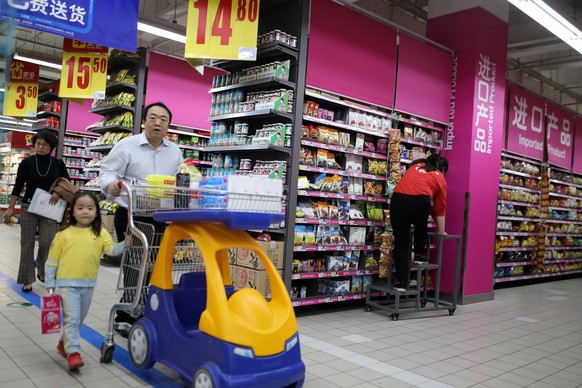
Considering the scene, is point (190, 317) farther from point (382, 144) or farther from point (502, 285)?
point (502, 285)

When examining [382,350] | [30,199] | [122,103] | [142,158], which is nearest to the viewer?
[142,158]

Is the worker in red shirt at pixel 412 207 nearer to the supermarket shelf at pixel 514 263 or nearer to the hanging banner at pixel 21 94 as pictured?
the supermarket shelf at pixel 514 263

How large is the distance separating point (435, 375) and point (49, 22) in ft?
16.7

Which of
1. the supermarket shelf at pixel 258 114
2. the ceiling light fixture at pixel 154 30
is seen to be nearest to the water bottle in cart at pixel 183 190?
the supermarket shelf at pixel 258 114

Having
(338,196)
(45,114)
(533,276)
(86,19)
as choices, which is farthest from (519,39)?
(45,114)

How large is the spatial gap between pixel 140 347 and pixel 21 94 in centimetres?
878

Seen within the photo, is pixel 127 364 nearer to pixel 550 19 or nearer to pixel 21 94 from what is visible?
pixel 550 19

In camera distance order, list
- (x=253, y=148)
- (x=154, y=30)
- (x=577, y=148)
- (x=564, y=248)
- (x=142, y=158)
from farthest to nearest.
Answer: (x=577, y=148) → (x=564, y=248) → (x=154, y=30) → (x=253, y=148) → (x=142, y=158)

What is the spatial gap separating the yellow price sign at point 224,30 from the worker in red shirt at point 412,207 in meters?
2.41

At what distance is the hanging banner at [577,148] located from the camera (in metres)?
10.7

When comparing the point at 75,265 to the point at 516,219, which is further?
the point at 516,219

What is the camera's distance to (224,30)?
4.67 metres

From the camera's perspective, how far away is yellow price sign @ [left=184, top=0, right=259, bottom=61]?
462 centimetres

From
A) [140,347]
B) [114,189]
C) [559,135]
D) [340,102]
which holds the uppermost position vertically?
[559,135]
